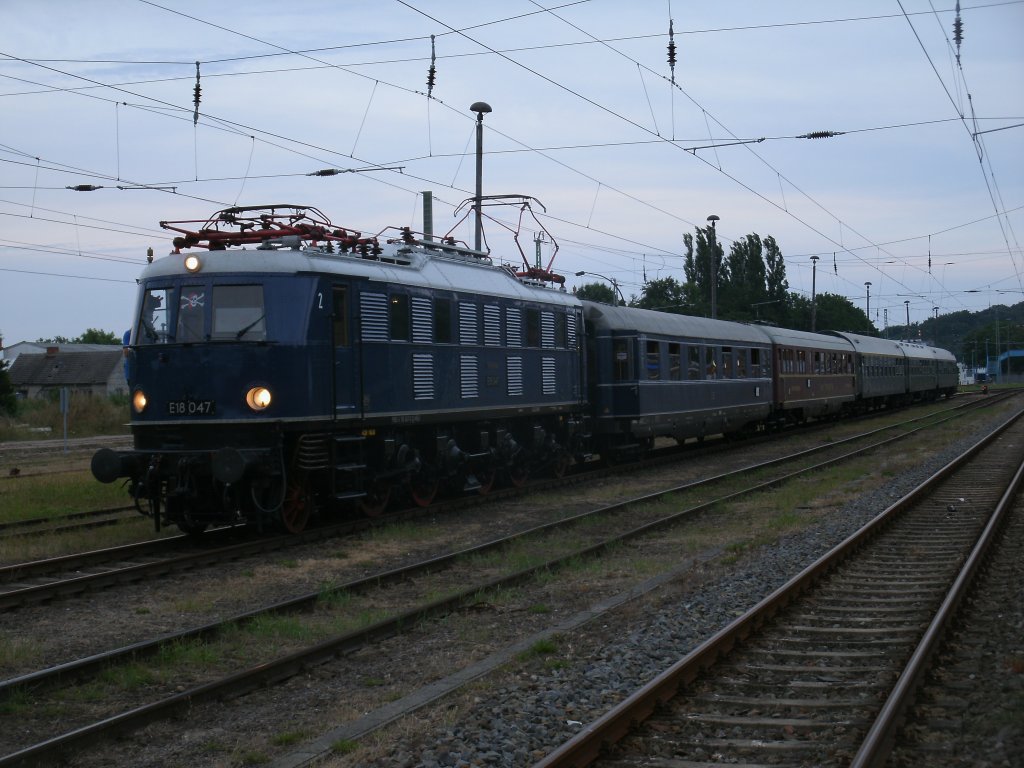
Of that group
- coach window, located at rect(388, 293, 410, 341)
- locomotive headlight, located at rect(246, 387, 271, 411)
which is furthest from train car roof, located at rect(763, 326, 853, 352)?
locomotive headlight, located at rect(246, 387, 271, 411)

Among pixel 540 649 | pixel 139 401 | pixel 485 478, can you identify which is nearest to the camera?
pixel 540 649

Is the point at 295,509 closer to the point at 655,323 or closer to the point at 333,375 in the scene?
the point at 333,375

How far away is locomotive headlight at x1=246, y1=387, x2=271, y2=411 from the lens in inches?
519

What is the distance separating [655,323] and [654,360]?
1.10 metres

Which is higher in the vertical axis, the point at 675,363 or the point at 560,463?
the point at 675,363

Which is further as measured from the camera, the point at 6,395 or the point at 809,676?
the point at 6,395

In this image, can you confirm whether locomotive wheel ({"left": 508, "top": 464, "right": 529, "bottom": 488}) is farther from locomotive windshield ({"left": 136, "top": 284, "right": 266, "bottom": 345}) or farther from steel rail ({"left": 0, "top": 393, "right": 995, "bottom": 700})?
locomotive windshield ({"left": 136, "top": 284, "right": 266, "bottom": 345})

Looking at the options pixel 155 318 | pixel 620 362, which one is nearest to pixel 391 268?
pixel 155 318

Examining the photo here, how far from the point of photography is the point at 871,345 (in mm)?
48500

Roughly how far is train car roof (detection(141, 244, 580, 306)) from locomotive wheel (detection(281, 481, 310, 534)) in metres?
2.93

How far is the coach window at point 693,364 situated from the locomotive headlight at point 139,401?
1601 cm

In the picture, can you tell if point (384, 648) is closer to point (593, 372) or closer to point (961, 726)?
point (961, 726)

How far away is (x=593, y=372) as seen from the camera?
2348 cm

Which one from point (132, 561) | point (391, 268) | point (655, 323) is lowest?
point (132, 561)
